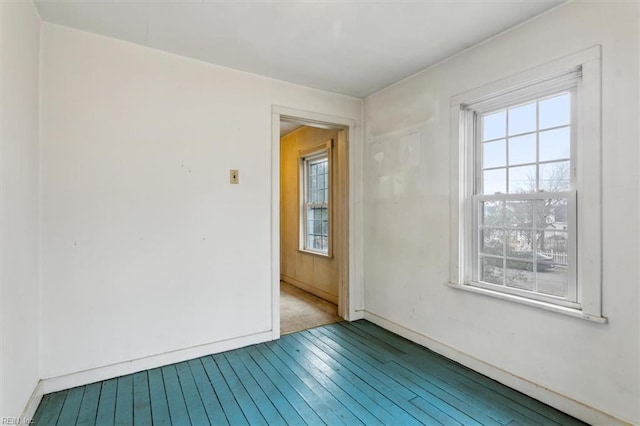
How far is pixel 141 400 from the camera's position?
213 cm

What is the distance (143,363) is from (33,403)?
660 mm

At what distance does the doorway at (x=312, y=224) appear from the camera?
12.1ft

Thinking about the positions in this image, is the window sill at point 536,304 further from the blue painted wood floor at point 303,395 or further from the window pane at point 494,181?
the window pane at point 494,181

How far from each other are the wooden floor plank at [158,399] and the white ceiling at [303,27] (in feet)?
8.39

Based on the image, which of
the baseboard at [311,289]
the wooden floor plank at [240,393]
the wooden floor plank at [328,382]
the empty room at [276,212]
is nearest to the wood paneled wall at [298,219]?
the baseboard at [311,289]

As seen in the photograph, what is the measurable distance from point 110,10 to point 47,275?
1.82 m

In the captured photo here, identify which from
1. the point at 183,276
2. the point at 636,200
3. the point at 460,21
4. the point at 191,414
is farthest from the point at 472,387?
the point at 460,21

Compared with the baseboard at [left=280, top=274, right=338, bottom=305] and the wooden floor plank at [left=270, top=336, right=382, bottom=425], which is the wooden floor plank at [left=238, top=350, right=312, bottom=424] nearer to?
the wooden floor plank at [left=270, top=336, right=382, bottom=425]

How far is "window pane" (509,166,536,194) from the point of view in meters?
2.25

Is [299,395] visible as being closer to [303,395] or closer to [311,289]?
[303,395]

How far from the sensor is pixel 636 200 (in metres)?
1.72

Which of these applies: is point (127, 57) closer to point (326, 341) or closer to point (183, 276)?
point (183, 276)

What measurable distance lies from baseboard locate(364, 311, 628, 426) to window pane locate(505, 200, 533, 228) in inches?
42.2

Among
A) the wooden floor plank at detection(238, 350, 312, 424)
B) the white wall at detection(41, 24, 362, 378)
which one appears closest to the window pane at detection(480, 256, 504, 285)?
the wooden floor plank at detection(238, 350, 312, 424)
